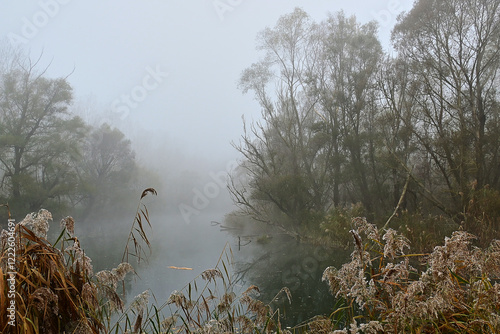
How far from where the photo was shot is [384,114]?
1448cm

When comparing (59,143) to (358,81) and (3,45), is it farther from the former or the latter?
(358,81)

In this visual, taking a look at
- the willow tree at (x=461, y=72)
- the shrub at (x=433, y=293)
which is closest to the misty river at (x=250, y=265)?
the shrub at (x=433, y=293)

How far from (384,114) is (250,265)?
915 cm

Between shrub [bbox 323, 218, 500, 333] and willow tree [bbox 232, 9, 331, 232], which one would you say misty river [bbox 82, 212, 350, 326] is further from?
shrub [bbox 323, 218, 500, 333]

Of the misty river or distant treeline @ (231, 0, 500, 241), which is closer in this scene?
the misty river

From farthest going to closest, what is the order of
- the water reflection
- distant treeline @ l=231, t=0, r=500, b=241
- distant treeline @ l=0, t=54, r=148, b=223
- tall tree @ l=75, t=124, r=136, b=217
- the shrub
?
tall tree @ l=75, t=124, r=136, b=217 < distant treeline @ l=0, t=54, r=148, b=223 < distant treeline @ l=231, t=0, r=500, b=241 < the water reflection < the shrub

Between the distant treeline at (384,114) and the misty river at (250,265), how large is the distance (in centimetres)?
253

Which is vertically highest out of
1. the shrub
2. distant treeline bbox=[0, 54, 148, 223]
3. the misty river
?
distant treeline bbox=[0, 54, 148, 223]

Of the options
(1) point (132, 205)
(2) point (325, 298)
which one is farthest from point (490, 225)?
(1) point (132, 205)

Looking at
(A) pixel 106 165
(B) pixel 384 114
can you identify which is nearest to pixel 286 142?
(B) pixel 384 114

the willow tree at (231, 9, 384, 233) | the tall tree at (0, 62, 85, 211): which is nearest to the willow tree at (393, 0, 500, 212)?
the willow tree at (231, 9, 384, 233)

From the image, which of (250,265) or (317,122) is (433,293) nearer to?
(250,265)

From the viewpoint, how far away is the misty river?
699 cm

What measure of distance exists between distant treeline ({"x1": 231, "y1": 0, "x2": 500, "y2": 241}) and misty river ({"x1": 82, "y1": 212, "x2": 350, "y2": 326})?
2.53 m
